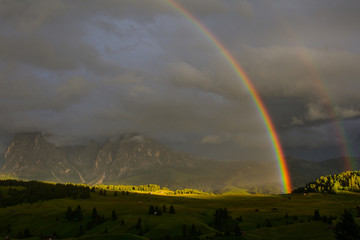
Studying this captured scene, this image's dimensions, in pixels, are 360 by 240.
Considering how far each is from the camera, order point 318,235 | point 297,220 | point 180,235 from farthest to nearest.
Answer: point 297,220 < point 180,235 < point 318,235

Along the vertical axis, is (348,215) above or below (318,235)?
above

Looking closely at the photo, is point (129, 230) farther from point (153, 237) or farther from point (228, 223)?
point (228, 223)

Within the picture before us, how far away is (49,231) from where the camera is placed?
192250mm

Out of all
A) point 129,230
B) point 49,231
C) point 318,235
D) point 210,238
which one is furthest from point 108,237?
point 49,231

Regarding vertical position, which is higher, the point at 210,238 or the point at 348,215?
the point at 348,215

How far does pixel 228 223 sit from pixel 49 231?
110 meters

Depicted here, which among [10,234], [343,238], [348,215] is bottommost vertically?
[10,234]

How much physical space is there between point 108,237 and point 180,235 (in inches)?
1808

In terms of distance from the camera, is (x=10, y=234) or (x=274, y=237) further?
(x=10, y=234)

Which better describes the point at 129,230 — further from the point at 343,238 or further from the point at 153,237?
the point at 343,238

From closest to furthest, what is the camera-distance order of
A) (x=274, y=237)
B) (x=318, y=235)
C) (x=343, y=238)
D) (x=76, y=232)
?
(x=343, y=238) → (x=318, y=235) → (x=274, y=237) → (x=76, y=232)

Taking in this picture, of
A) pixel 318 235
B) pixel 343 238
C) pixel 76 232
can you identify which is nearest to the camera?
pixel 343 238

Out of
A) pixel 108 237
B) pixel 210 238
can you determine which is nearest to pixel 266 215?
pixel 210 238

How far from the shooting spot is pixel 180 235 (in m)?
149
